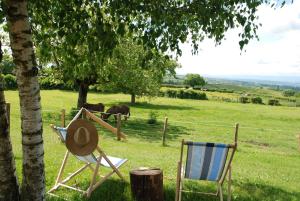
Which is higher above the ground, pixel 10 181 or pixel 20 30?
pixel 20 30

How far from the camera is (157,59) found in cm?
536

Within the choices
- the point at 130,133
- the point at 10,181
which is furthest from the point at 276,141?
the point at 10,181

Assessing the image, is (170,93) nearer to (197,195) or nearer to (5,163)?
(197,195)

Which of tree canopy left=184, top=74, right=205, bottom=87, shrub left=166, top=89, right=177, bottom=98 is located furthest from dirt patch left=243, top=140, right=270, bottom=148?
tree canopy left=184, top=74, right=205, bottom=87

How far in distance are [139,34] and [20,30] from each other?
1570 millimetres

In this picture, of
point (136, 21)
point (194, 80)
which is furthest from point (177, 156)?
point (194, 80)

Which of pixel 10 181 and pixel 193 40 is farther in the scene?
pixel 193 40

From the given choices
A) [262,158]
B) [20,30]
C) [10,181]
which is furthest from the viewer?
[262,158]

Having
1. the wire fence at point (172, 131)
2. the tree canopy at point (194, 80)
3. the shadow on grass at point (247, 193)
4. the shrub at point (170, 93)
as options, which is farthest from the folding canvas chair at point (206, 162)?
the tree canopy at point (194, 80)

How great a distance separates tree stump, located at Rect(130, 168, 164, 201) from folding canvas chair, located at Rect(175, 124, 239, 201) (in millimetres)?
330

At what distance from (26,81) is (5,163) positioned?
1.04m

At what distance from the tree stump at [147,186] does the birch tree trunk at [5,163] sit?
183cm

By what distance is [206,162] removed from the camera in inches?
229

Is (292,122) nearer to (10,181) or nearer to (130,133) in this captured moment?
(130,133)
